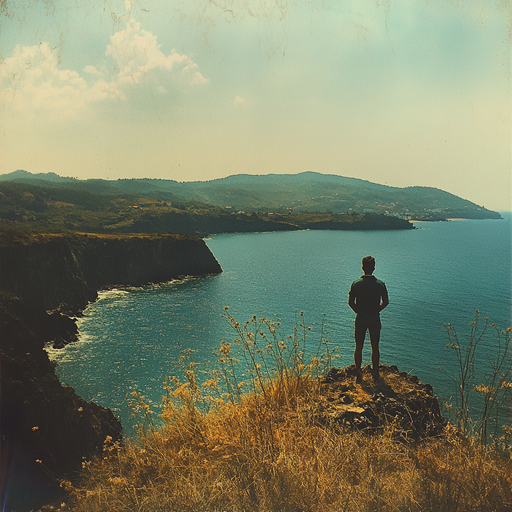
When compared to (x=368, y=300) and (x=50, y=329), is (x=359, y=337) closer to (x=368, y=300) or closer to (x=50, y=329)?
(x=368, y=300)

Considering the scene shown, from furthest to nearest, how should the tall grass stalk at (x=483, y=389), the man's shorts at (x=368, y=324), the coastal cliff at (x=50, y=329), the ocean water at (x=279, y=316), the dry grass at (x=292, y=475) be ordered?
1. the ocean water at (x=279, y=316)
2. the coastal cliff at (x=50, y=329)
3. the man's shorts at (x=368, y=324)
4. the tall grass stalk at (x=483, y=389)
5. the dry grass at (x=292, y=475)

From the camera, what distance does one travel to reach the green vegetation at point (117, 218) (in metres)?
123

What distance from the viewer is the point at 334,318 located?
40625 millimetres

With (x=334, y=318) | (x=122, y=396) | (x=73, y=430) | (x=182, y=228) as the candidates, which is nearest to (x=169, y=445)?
(x=73, y=430)

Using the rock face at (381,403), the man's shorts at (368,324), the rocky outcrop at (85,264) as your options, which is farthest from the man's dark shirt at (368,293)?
the rocky outcrop at (85,264)

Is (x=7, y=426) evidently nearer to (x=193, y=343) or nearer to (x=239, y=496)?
(x=239, y=496)

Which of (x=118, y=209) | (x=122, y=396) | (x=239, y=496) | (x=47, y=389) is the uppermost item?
(x=118, y=209)

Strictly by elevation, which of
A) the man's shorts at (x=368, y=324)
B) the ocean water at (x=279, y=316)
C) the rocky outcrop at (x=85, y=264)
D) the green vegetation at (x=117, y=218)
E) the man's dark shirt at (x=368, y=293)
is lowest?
the ocean water at (x=279, y=316)

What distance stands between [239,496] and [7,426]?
988 centimetres

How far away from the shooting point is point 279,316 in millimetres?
42375

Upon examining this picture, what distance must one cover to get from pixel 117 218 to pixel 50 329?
361 ft

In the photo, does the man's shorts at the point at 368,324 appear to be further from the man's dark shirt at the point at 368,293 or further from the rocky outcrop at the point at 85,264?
the rocky outcrop at the point at 85,264

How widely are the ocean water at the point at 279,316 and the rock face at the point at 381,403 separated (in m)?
2.11

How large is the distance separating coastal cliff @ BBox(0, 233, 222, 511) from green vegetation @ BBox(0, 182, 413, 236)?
3544cm
